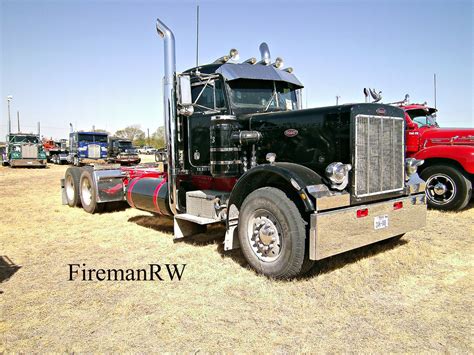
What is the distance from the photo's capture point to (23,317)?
3.67 metres

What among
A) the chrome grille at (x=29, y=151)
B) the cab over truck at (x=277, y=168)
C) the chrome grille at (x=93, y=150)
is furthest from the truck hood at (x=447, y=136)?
the chrome grille at (x=29, y=151)

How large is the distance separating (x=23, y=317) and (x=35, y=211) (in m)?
6.28

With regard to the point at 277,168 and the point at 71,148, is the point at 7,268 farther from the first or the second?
the point at 71,148

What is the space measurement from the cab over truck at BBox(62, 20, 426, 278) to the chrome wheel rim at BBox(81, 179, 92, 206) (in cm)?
288

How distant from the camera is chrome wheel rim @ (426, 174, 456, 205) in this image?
8195mm

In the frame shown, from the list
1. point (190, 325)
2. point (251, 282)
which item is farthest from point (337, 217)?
point (190, 325)

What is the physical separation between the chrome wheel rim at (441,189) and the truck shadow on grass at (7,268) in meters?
7.70

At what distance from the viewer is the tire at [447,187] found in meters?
8.00

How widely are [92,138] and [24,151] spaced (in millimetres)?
5700

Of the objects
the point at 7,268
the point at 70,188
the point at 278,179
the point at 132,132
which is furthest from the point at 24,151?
the point at 132,132

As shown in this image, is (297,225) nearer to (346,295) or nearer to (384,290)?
(346,295)

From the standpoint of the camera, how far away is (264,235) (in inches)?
179

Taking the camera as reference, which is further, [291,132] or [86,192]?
[86,192]

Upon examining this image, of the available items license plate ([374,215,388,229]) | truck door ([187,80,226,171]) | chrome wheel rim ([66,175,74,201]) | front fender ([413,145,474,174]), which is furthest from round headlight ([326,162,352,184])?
chrome wheel rim ([66,175,74,201])
